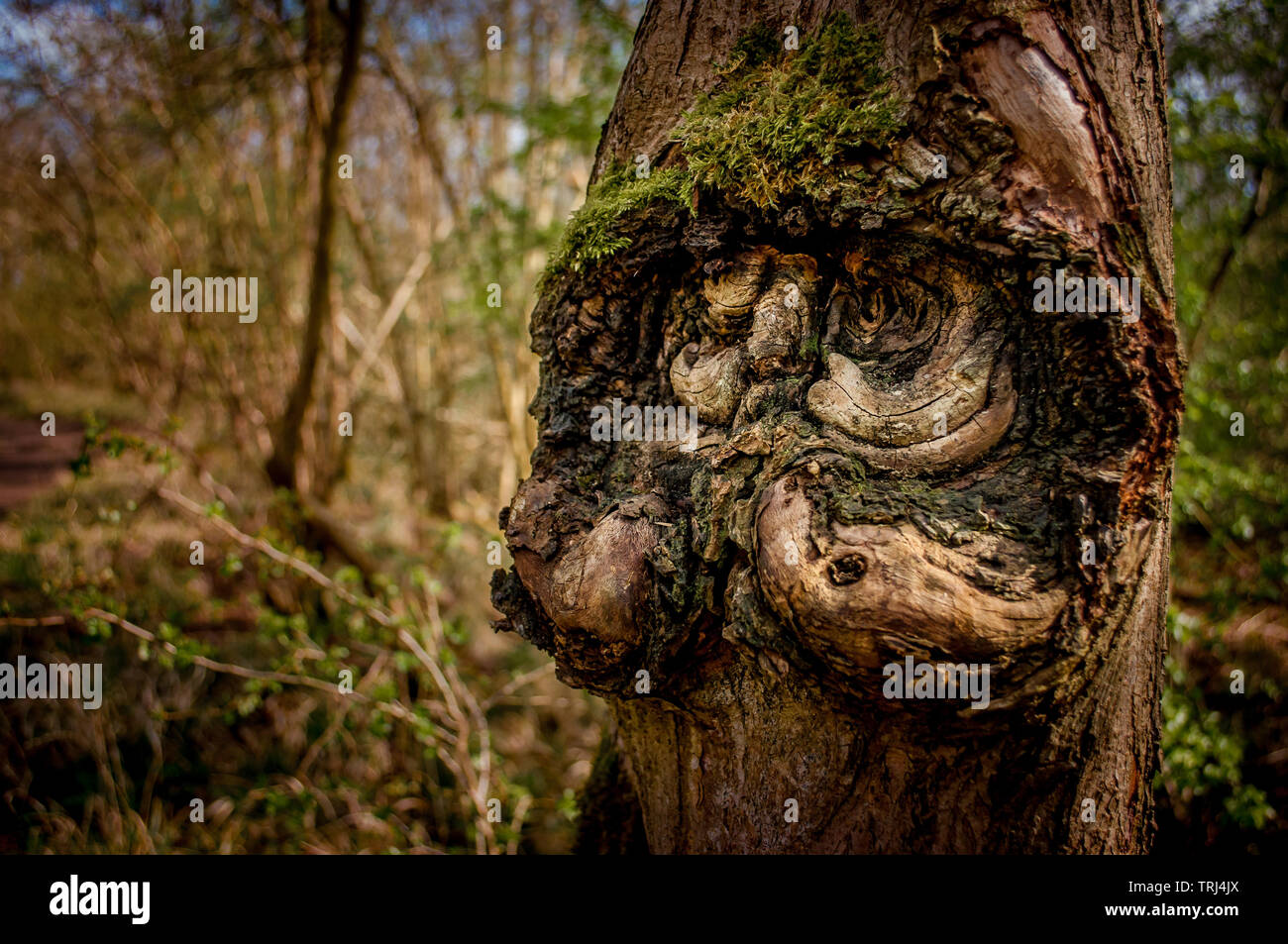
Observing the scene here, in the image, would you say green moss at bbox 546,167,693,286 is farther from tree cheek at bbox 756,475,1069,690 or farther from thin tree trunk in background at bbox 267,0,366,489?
thin tree trunk in background at bbox 267,0,366,489

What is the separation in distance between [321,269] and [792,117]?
3.61 meters

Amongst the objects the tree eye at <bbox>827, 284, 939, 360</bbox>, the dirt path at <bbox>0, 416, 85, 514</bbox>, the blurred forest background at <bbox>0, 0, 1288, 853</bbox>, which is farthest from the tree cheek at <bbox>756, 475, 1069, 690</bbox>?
the dirt path at <bbox>0, 416, 85, 514</bbox>

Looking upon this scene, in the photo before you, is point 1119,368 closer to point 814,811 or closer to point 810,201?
point 810,201

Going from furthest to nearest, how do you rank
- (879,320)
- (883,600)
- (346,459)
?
(346,459)
(879,320)
(883,600)

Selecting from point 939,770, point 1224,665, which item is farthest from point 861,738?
point 1224,665

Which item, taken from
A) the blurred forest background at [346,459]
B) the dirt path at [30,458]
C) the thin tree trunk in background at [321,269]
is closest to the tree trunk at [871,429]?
the blurred forest background at [346,459]

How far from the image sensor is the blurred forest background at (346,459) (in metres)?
3.33

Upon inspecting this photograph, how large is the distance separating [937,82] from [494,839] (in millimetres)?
3293

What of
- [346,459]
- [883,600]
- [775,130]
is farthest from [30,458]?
[883,600]

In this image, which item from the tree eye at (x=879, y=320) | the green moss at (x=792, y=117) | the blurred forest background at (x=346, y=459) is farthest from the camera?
the blurred forest background at (x=346, y=459)

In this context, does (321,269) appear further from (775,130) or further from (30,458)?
(30,458)

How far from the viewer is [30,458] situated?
10117mm

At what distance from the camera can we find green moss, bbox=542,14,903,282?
1483 mm

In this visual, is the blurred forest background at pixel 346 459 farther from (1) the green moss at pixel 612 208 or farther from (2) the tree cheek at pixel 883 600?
(2) the tree cheek at pixel 883 600
